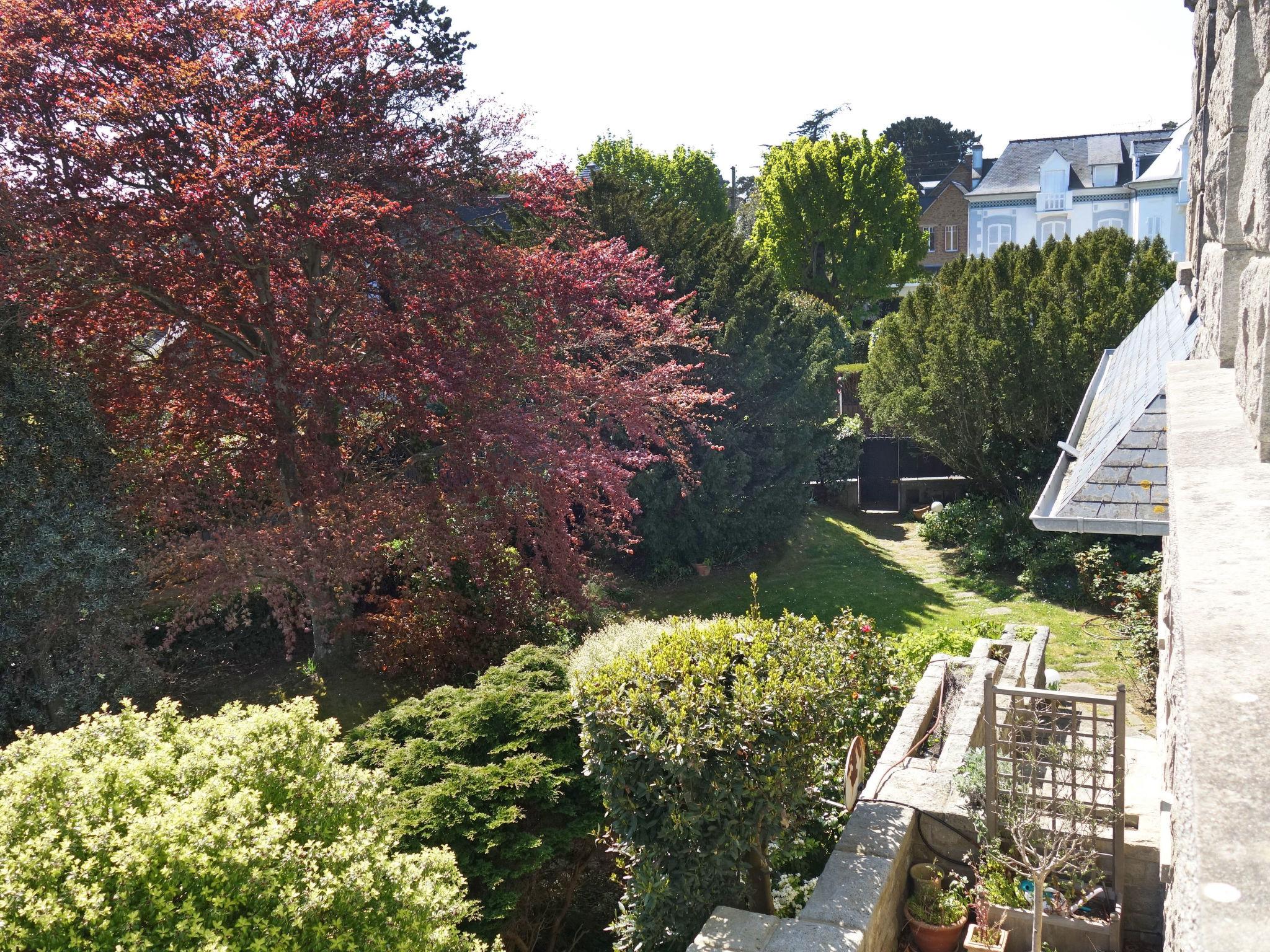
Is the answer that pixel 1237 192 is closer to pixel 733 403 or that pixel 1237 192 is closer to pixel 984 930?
pixel 984 930

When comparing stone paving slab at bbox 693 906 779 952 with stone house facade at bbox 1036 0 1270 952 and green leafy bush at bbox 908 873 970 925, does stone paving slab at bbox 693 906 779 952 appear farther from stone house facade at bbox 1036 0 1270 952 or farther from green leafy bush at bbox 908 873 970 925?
stone house facade at bbox 1036 0 1270 952

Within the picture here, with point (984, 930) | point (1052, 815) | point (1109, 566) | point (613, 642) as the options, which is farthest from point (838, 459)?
point (984, 930)

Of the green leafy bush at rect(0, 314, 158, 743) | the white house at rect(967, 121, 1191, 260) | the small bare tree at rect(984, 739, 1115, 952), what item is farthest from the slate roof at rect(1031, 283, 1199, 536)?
the white house at rect(967, 121, 1191, 260)

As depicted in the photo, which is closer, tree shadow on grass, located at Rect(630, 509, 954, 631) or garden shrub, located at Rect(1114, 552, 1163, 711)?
garden shrub, located at Rect(1114, 552, 1163, 711)

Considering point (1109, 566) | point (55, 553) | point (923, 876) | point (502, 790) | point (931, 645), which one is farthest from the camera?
point (1109, 566)

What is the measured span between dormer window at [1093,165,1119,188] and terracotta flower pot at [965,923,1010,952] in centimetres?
3272

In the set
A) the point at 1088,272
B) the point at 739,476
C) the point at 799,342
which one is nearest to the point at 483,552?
the point at 739,476

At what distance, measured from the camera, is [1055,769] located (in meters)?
4.22

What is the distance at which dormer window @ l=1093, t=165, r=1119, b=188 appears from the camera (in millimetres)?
30938

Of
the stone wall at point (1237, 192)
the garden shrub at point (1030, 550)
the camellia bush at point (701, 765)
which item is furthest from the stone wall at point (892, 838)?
the garden shrub at point (1030, 550)

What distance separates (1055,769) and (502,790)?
270cm

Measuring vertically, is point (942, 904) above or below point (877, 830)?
below

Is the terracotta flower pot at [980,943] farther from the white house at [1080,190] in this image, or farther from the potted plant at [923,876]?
the white house at [1080,190]

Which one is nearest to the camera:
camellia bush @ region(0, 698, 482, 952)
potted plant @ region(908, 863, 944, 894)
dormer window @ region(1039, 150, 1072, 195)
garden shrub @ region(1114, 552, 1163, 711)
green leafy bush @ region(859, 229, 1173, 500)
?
camellia bush @ region(0, 698, 482, 952)
